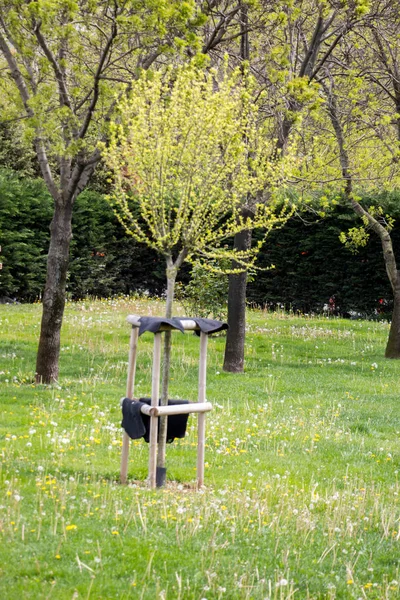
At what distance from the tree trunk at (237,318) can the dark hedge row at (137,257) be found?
8.00m

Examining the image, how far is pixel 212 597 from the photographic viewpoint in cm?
446

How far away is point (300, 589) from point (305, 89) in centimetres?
712

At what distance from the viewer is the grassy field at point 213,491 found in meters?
4.70

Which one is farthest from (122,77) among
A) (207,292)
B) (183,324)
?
(207,292)

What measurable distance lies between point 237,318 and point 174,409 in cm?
663

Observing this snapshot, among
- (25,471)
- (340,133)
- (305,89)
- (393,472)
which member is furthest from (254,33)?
(25,471)

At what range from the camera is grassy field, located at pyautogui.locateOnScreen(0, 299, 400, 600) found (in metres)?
4.70

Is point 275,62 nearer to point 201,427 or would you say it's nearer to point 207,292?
point 207,292

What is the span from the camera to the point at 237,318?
43.5 ft

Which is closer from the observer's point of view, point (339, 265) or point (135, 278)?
point (339, 265)

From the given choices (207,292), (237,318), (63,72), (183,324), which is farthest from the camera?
(207,292)

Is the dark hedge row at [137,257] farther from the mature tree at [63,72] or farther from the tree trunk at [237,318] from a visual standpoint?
the mature tree at [63,72]

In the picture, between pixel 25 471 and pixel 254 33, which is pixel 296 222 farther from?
pixel 25 471

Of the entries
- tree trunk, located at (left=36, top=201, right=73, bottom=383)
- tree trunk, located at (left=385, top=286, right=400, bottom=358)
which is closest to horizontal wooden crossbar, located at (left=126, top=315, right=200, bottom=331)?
tree trunk, located at (left=36, top=201, right=73, bottom=383)
